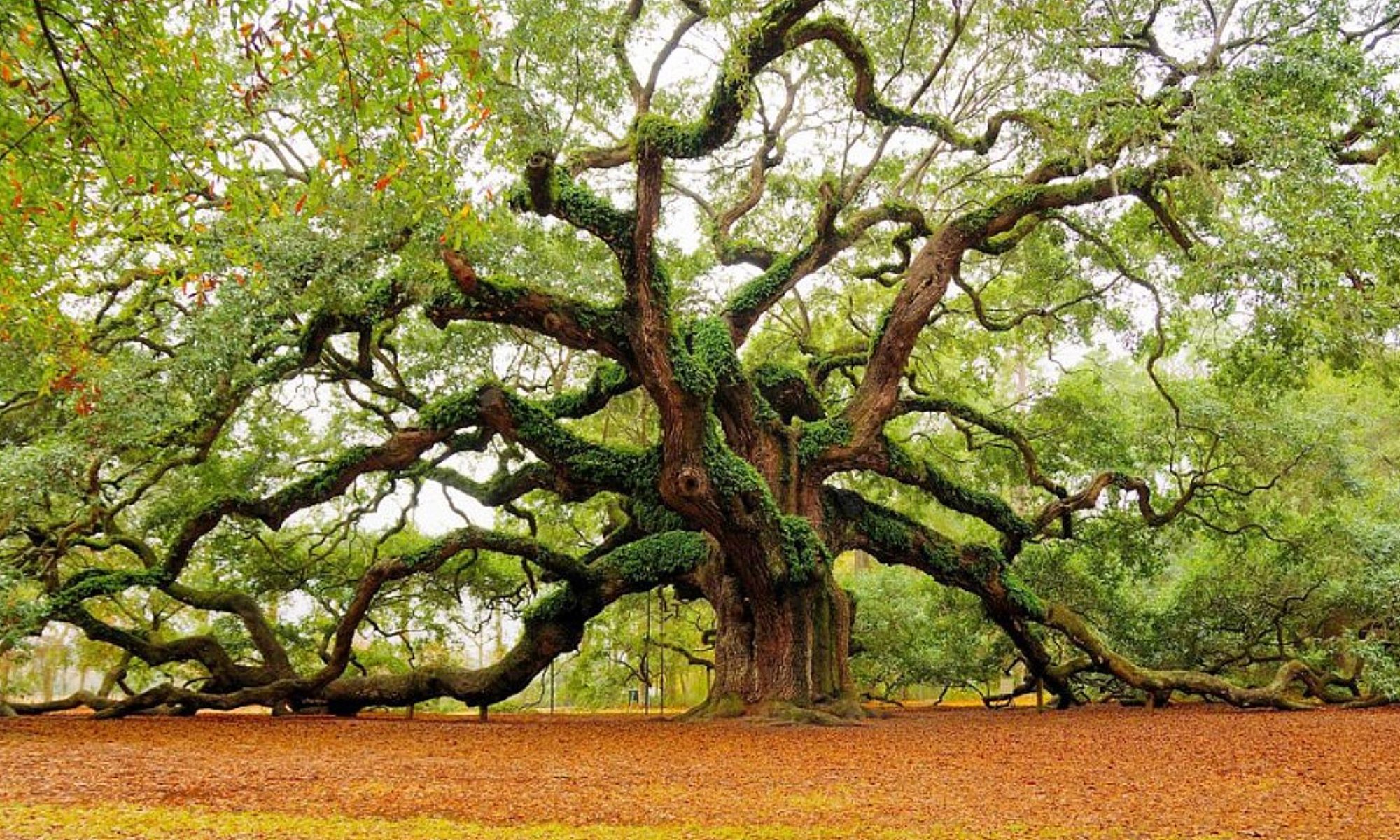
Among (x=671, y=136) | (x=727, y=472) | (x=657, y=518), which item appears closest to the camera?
(x=671, y=136)

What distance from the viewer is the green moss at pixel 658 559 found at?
32.4 ft

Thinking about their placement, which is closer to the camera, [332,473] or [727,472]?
[727,472]

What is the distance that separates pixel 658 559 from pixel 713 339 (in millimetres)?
2510

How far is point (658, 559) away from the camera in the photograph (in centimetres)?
989

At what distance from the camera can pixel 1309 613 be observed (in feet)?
41.0

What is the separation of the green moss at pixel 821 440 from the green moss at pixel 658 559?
1487 millimetres

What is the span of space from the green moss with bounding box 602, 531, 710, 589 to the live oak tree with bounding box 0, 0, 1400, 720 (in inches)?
1.3

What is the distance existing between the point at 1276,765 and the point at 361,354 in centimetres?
902

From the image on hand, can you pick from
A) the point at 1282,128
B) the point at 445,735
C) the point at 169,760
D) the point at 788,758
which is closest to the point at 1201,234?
the point at 1282,128

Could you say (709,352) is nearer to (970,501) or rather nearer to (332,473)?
(332,473)

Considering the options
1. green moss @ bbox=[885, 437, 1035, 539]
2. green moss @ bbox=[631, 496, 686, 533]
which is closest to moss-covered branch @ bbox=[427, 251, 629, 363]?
green moss @ bbox=[631, 496, 686, 533]

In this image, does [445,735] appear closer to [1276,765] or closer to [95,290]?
[95,290]

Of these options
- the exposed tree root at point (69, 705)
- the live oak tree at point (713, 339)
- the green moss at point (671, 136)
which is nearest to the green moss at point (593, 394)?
the live oak tree at point (713, 339)

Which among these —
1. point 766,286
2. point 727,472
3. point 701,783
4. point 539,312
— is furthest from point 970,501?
point 701,783
